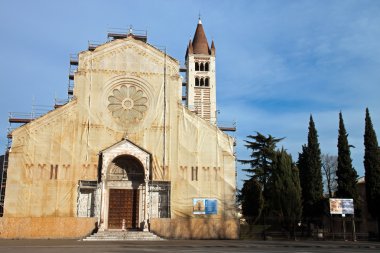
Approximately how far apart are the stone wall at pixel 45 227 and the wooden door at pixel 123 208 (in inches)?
91.9

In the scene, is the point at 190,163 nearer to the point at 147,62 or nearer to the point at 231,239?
the point at 231,239

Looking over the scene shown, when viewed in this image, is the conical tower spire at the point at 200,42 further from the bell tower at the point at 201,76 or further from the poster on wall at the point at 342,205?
the poster on wall at the point at 342,205

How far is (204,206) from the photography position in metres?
31.6

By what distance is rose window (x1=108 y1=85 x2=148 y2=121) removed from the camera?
3319 cm

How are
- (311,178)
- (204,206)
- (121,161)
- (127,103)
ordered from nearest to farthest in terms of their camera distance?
(204,206) < (121,161) < (127,103) < (311,178)

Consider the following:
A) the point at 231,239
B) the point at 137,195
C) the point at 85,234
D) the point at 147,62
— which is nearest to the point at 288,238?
the point at 231,239

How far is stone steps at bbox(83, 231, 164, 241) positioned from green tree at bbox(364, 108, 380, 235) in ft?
59.8

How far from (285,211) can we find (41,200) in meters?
18.3

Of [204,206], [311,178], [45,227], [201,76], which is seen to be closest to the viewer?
[45,227]

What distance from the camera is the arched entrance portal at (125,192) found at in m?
31.7

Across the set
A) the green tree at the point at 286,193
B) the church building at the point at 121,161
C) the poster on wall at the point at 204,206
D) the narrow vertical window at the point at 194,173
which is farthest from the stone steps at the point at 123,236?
the green tree at the point at 286,193

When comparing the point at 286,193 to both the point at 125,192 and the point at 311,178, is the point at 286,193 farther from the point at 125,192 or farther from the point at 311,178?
the point at 125,192

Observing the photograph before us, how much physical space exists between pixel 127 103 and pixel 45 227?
11330mm

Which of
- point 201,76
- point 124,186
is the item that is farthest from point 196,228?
point 201,76
